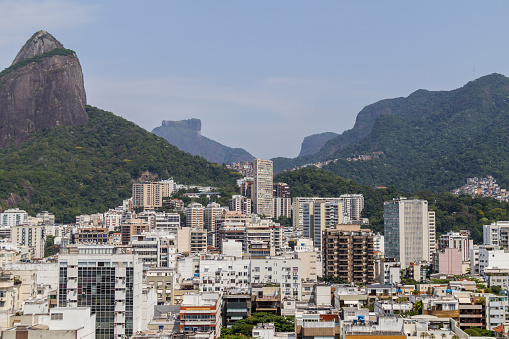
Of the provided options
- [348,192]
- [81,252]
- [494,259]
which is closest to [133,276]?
[81,252]

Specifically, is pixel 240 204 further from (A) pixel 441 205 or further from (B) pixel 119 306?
(B) pixel 119 306

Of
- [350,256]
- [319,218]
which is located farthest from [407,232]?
[319,218]

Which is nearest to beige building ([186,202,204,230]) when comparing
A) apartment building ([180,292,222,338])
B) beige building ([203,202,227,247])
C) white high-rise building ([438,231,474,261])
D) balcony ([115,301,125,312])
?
beige building ([203,202,227,247])

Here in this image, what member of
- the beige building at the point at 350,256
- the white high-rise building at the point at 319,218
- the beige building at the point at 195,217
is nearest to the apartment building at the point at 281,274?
the beige building at the point at 350,256

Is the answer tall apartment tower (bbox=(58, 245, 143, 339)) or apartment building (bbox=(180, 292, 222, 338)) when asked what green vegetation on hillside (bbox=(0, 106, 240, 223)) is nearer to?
apartment building (bbox=(180, 292, 222, 338))

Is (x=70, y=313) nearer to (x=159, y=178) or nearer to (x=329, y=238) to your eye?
(x=329, y=238)

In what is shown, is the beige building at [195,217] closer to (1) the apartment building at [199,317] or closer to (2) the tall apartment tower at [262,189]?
(2) the tall apartment tower at [262,189]
